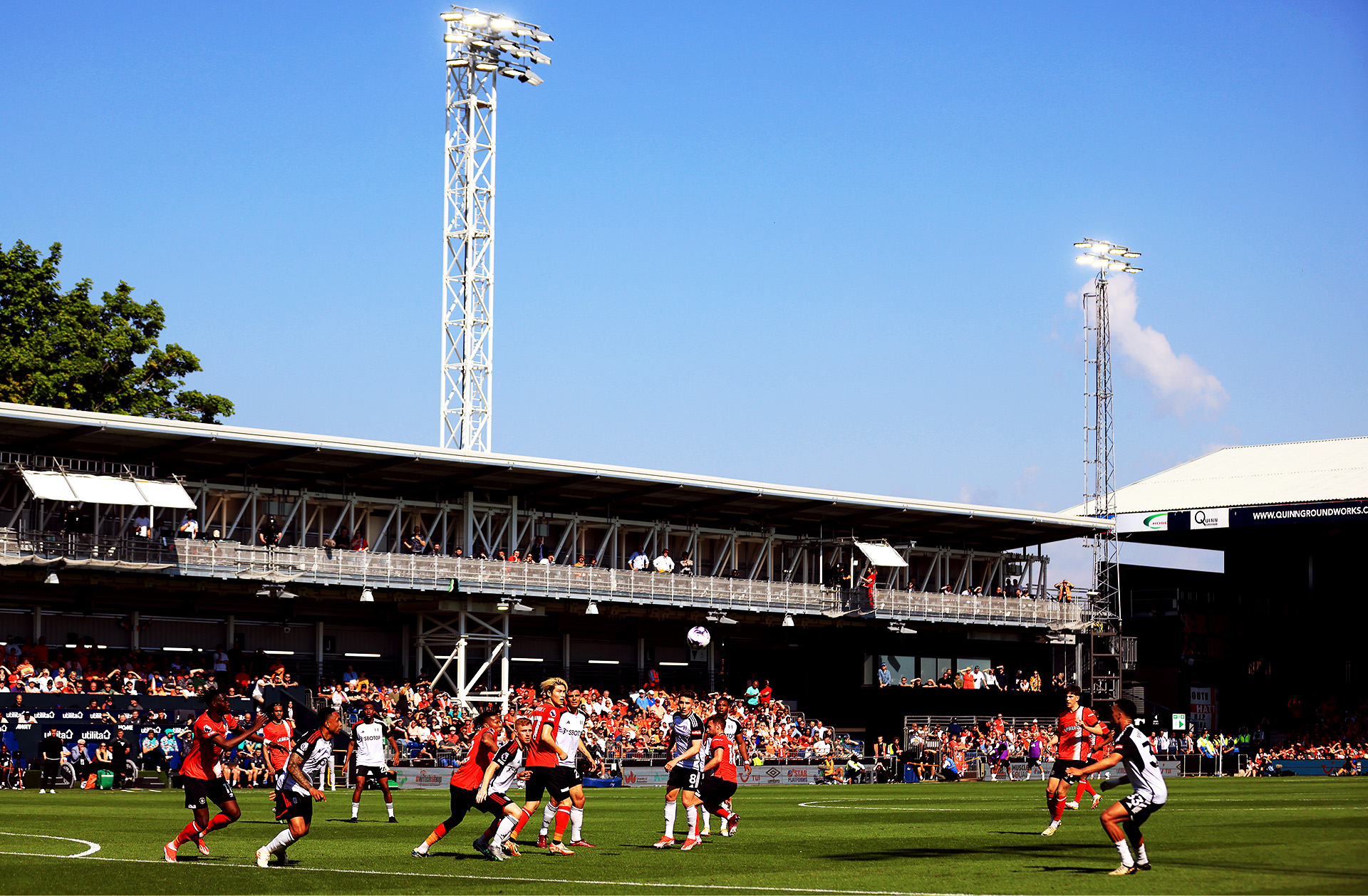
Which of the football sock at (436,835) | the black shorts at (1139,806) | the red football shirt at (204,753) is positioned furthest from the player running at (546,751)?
the black shorts at (1139,806)

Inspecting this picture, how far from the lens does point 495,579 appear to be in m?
53.9

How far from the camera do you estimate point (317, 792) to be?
68.5ft

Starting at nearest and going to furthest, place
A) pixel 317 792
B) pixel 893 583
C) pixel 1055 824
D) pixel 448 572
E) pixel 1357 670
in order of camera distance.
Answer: pixel 317 792 → pixel 1055 824 → pixel 448 572 → pixel 893 583 → pixel 1357 670

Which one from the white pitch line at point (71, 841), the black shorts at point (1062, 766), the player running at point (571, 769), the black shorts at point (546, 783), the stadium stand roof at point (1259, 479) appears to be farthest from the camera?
the stadium stand roof at point (1259, 479)

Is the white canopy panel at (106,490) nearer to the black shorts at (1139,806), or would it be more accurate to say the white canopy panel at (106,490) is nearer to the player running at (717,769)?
the player running at (717,769)

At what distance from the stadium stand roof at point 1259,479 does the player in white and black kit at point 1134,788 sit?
57.1m

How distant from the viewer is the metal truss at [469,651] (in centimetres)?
5397

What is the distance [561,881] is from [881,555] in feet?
158

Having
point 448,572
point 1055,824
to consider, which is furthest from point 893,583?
point 1055,824

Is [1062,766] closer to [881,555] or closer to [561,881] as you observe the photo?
[561,881]

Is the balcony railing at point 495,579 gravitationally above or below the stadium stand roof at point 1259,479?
below

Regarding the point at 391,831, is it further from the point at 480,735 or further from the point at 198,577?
the point at 198,577

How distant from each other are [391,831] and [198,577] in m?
27.0

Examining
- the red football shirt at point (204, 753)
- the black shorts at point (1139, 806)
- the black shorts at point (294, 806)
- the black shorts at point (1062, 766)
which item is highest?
the red football shirt at point (204, 753)
